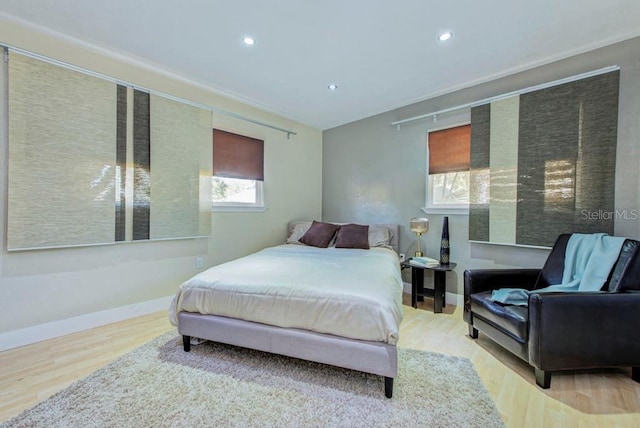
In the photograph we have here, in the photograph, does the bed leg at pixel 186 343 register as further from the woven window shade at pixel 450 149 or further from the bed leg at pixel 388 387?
the woven window shade at pixel 450 149

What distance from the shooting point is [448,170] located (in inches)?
129

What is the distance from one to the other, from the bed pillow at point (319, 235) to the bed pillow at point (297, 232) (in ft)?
0.35

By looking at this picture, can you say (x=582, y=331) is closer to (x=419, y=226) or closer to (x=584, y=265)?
(x=584, y=265)

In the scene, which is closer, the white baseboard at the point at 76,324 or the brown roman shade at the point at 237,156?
the white baseboard at the point at 76,324

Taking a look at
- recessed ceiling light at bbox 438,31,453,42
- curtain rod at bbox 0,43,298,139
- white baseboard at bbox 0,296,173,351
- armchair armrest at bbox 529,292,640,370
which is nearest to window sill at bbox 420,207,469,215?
armchair armrest at bbox 529,292,640,370

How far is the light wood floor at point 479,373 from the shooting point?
1.47 meters

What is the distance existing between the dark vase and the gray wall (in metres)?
0.15

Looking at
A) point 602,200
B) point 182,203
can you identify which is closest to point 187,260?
point 182,203

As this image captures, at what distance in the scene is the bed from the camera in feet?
5.20

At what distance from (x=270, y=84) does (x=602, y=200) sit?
11.2 ft

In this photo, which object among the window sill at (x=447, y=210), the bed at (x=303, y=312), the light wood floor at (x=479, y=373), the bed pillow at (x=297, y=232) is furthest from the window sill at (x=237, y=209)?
the window sill at (x=447, y=210)

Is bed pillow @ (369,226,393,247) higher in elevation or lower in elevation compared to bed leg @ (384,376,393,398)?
higher

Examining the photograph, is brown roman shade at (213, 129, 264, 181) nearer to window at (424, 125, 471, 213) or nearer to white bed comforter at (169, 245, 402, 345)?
white bed comforter at (169, 245, 402, 345)

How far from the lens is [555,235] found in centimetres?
247
